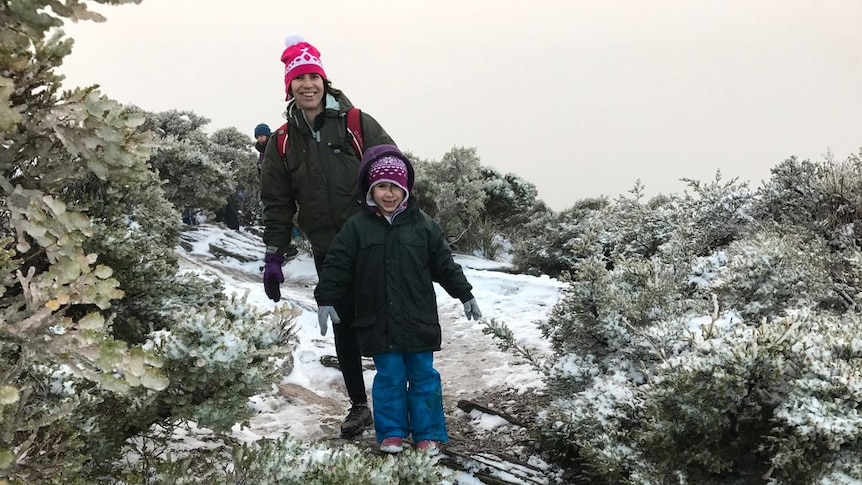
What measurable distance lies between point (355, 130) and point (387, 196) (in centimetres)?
55

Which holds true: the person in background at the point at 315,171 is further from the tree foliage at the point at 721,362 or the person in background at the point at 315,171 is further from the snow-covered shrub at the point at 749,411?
the snow-covered shrub at the point at 749,411

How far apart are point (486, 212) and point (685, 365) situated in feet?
45.5

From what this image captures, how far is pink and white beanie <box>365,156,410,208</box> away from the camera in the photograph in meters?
3.35

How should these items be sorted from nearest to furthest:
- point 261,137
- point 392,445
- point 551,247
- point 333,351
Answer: point 392,445, point 333,351, point 261,137, point 551,247

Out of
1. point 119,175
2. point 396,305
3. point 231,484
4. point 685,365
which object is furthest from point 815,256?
point 119,175

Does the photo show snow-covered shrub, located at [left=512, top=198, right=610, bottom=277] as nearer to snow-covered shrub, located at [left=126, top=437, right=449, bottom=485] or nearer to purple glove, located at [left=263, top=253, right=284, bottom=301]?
purple glove, located at [left=263, top=253, right=284, bottom=301]

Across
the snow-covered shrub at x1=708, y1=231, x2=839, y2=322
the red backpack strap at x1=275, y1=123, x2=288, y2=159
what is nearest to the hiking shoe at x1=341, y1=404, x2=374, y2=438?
the red backpack strap at x1=275, y1=123, x2=288, y2=159

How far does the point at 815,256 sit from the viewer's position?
4168mm

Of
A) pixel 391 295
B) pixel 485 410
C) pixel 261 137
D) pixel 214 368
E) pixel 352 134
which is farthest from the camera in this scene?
pixel 261 137

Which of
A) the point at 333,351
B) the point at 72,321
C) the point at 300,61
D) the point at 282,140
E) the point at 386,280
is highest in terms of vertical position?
the point at 300,61

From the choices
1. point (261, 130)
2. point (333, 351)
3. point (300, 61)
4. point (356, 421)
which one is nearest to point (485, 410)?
point (356, 421)

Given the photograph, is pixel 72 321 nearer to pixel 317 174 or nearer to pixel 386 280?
pixel 386 280

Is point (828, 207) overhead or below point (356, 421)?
overhead

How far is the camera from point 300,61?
352 cm
